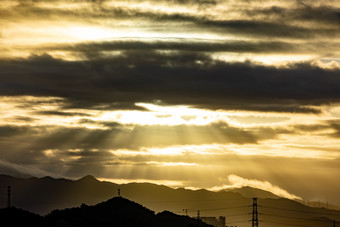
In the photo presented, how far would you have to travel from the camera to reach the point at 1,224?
200 m
